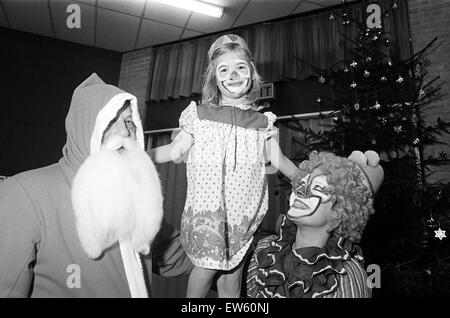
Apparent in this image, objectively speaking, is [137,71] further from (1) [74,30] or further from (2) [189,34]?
(2) [189,34]

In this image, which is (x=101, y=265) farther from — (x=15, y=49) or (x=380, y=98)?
(x=15, y=49)

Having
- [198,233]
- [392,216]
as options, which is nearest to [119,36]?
[198,233]

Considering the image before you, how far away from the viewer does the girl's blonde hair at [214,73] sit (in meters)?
1.12

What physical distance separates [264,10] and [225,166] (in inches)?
107

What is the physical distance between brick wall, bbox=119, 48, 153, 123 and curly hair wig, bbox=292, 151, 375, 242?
5.58 ft

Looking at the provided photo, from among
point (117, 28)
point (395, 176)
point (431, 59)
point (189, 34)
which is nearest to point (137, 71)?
point (117, 28)

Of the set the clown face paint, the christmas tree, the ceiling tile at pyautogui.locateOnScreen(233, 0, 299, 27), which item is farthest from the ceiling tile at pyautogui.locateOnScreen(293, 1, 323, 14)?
→ the clown face paint

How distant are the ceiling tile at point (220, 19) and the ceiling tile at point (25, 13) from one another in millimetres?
1238

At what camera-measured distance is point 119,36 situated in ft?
9.11

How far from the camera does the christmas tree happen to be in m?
1.71

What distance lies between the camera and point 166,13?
2922 millimetres
